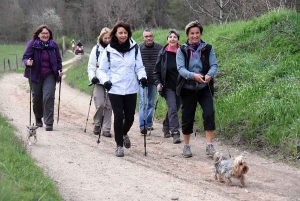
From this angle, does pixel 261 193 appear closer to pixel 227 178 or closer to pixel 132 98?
pixel 227 178

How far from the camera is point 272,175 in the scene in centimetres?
665

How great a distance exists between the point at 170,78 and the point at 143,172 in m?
2.70

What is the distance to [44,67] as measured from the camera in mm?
9820

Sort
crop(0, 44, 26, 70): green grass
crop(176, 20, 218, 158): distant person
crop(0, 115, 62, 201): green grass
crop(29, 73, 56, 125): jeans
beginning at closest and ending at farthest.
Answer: crop(0, 115, 62, 201): green grass < crop(176, 20, 218, 158): distant person < crop(29, 73, 56, 125): jeans < crop(0, 44, 26, 70): green grass

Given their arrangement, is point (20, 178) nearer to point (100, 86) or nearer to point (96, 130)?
point (96, 130)

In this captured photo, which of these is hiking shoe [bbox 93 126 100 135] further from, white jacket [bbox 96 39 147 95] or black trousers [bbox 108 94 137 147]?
white jacket [bbox 96 39 147 95]

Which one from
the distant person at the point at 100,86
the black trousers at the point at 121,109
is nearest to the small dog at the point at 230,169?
the black trousers at the point at 121,109

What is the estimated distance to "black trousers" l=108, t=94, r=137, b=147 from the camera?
7.60 m

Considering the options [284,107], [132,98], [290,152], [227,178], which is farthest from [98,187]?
[284,107]

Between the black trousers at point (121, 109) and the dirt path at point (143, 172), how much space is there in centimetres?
38

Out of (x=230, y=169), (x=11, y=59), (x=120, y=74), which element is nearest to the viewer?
(x=230, y=169)

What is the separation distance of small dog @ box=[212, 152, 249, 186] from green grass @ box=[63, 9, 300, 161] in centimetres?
164

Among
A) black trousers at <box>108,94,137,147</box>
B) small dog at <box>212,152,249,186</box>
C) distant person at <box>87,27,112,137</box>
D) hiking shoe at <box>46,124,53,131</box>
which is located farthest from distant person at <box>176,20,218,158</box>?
hiking shoe at <box>46,124,53,131</box>

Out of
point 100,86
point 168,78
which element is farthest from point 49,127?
point 168,78
